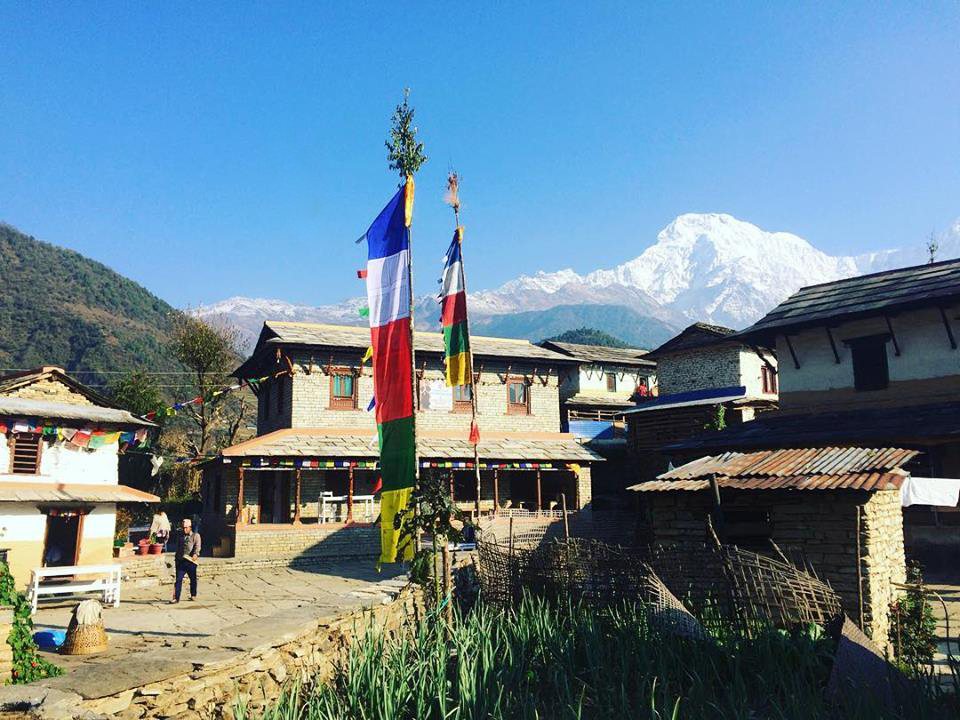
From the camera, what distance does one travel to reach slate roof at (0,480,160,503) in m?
18.3

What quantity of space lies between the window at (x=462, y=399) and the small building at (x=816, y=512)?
1856cm

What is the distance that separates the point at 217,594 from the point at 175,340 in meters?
31.7

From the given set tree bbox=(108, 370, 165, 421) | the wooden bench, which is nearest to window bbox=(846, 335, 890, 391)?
the wooden bench

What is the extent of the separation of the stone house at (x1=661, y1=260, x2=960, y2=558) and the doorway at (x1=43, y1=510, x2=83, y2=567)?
17.3 metres

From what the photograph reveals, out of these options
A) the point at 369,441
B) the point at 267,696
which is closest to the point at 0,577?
the point at 267,696

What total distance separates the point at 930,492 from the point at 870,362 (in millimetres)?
8617

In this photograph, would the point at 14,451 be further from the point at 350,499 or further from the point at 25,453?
the point at 350,499

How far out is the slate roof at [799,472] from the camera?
10.6 metres

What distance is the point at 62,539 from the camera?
23.9 m

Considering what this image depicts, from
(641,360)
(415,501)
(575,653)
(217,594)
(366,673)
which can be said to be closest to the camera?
(366,673)

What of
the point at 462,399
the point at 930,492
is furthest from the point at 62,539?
the point at 930,492

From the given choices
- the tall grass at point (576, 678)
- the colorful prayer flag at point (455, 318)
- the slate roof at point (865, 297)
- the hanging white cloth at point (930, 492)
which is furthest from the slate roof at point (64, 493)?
the slate roof at point (865, 297)

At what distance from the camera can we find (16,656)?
722cm

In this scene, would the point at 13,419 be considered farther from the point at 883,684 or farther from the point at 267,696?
the point at 883,684
